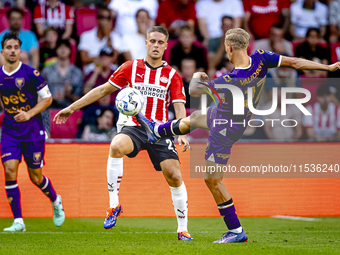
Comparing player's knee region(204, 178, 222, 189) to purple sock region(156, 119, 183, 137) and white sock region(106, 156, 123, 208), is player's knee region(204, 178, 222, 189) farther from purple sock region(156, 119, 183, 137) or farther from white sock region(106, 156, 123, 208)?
white sock region(106, 156, 123, 208)

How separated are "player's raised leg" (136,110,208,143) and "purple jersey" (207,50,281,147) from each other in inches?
6.8

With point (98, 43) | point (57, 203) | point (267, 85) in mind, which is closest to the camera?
point (57, 203)

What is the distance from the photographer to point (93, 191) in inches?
283

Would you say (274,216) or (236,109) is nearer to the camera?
(236,109)

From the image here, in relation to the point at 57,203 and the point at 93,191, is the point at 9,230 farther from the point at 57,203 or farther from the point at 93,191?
the point at 93,191

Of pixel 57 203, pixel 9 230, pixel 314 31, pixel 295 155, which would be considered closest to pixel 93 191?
pixel 57 203

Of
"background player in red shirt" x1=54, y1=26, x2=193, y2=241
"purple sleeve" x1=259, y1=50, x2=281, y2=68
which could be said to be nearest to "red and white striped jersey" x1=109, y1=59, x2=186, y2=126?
"background player in red shirt" x1=54, y1=26, x2=193, y2=241

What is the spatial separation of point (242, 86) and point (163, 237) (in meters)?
2.22

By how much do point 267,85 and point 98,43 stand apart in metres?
3.71

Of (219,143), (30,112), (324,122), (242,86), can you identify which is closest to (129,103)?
(219,143)

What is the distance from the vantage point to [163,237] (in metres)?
5.71

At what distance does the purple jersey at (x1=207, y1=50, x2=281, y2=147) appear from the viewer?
184 inches

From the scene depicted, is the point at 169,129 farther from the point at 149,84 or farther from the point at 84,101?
the point at 84,101

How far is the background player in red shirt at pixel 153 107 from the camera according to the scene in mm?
5172
